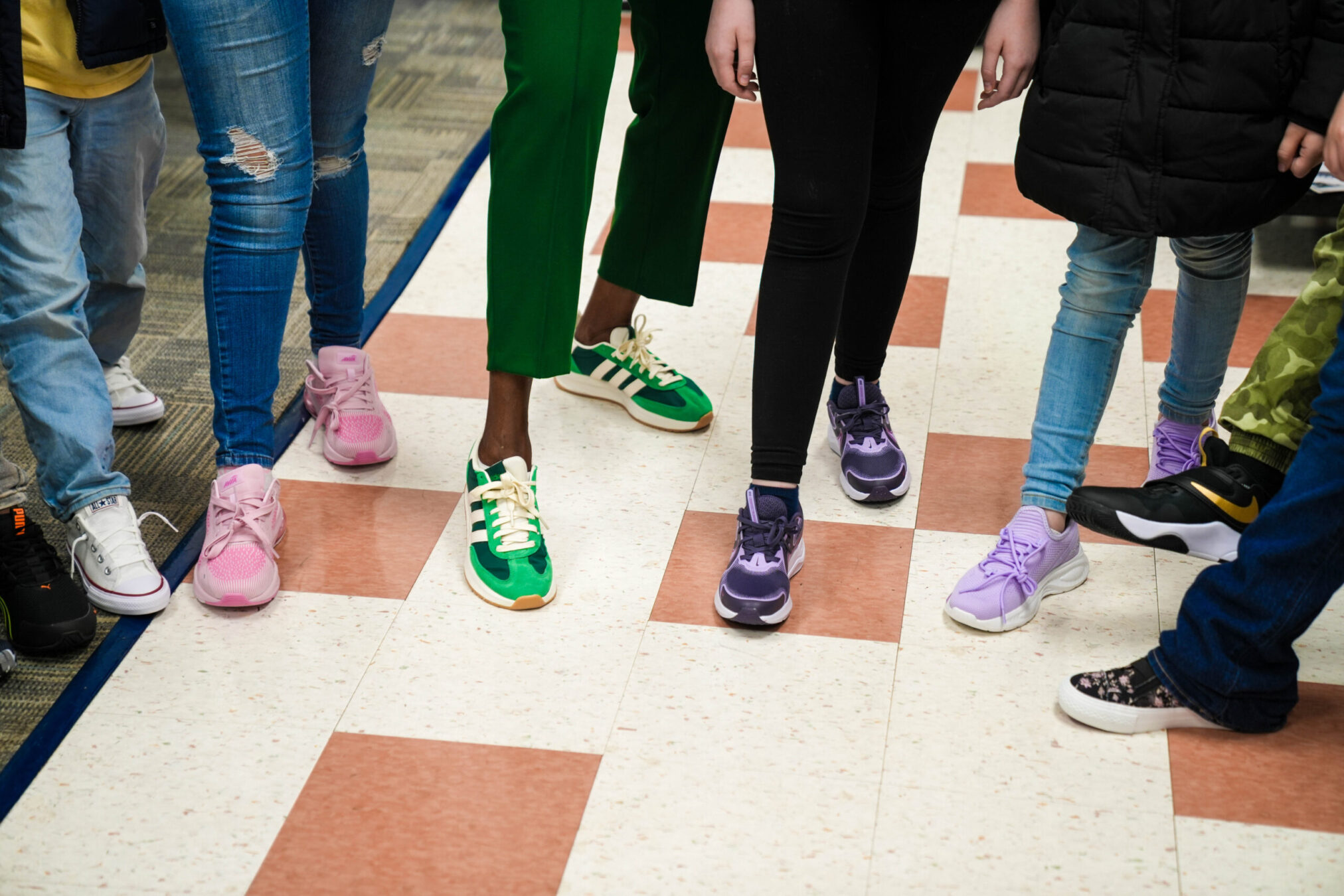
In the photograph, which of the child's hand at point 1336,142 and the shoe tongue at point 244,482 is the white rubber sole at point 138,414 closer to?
the shoe tongue at point 244,482

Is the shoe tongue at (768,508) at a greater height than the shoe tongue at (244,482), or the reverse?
the shoe tongue at (768,508)

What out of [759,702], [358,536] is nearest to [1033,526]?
[759,702]

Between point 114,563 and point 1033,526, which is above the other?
point 1033,526

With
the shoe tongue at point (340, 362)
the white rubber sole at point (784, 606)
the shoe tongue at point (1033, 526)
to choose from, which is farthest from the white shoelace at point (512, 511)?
the shoe tongue at point (1033, 526)

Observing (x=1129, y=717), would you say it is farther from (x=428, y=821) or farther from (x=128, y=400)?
(x=128, y=400)

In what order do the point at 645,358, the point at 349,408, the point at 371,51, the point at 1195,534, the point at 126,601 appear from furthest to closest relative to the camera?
the point at 645,358 < the point at 349,408 < the point at 371,51 < the point at 126,601 < the point at 1195,534

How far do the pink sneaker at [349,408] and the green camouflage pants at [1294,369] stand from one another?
3.64ft

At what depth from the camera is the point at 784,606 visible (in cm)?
149

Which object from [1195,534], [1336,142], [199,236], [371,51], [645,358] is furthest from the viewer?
[199,236]

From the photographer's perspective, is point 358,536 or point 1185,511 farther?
point 358,536

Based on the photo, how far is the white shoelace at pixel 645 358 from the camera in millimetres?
1903

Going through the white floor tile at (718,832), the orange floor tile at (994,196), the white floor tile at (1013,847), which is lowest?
the white floor tile at (718,832)

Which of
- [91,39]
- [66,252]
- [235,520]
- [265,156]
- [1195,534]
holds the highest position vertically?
[91,39]

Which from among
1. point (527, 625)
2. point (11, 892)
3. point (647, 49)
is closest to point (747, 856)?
point (527, 625)
